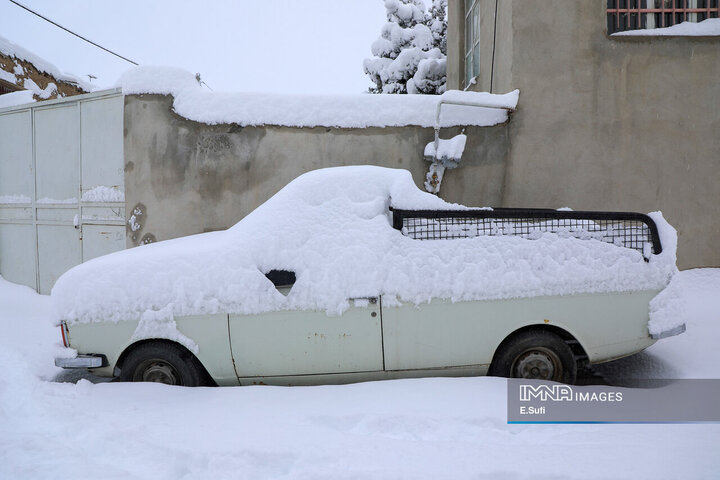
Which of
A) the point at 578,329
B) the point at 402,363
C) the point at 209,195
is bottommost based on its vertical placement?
the point at 402,363

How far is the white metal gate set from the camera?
20.9 ft

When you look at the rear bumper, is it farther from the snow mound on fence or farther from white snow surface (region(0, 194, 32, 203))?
white snow surface (region(0, 194, 32, 203))

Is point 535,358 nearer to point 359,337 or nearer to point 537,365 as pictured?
point 537,365

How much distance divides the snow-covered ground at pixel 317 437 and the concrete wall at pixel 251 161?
3161 mm

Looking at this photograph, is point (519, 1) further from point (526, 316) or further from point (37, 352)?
point (37, 352)

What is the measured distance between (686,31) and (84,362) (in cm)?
763

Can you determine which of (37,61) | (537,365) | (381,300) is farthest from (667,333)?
(37,61)

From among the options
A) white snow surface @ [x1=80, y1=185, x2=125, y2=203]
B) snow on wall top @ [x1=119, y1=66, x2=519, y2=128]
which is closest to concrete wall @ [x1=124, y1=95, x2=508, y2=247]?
snow on wall top @ [x1=119, y1=66, x2=519, y2=128]

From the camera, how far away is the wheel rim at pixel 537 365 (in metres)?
3.12

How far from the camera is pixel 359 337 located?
299 centimetres

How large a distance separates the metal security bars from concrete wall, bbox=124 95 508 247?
9.60ft

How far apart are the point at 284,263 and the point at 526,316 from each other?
168 centimetres

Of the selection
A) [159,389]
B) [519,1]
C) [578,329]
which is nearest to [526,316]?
[578,329]

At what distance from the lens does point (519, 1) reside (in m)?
5.99
